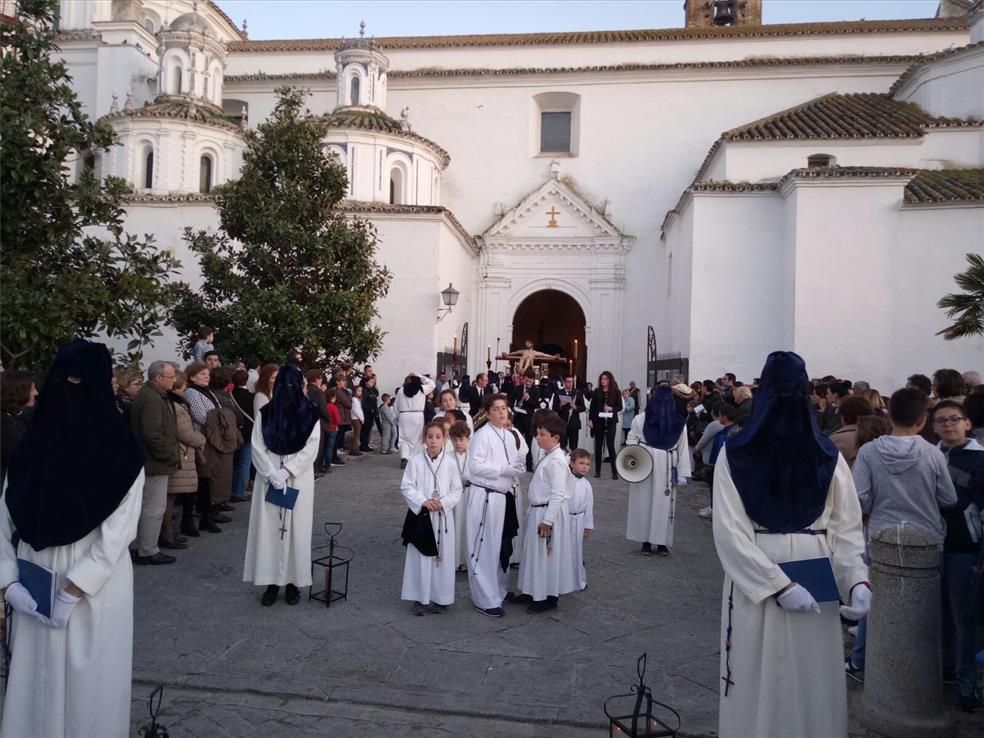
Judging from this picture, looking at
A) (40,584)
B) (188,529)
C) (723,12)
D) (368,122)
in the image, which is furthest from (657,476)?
(723,12)

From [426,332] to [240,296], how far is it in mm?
7199

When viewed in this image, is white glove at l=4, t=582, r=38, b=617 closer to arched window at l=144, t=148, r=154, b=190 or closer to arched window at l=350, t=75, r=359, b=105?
arched window at l=144, t=148, r=154, b=190

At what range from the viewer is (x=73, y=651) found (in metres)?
3.67

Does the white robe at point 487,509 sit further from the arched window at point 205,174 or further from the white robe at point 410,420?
the arched window at point 205,174

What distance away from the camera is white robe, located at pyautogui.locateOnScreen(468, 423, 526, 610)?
21.7 ft

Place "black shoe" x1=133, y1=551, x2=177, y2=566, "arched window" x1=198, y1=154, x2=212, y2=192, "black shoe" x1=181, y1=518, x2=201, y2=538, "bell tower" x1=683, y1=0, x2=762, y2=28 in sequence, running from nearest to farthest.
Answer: "black shoe" x1=133, y1=551, x2=177, y2=566
"black shoe" x1=181, y1=518, x2=201, y2=538
"arched window" x1=198, y1=154, x2=212, y2=192
"bell tower" x1=683, y1=0, x2=762, y2=28

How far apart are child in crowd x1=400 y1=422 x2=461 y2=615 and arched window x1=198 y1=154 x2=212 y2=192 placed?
1806 cm

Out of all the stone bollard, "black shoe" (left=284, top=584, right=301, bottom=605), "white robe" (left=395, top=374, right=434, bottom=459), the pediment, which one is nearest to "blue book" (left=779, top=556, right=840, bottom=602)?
the stone bollard

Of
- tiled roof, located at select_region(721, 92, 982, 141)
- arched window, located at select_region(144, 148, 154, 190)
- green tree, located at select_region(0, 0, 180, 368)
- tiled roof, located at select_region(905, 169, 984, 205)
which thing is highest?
tiled roof, located at select_region(721, 92, 982, 141)

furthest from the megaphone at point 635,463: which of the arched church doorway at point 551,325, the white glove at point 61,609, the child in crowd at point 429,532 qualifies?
the arched church doorway at point 551,325

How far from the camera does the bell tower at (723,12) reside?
3148 centimetres

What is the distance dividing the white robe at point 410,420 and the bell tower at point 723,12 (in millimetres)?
24136

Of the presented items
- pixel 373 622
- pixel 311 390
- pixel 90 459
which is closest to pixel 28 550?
pixel 90 459

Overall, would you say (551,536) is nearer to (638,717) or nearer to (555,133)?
(638,717)
